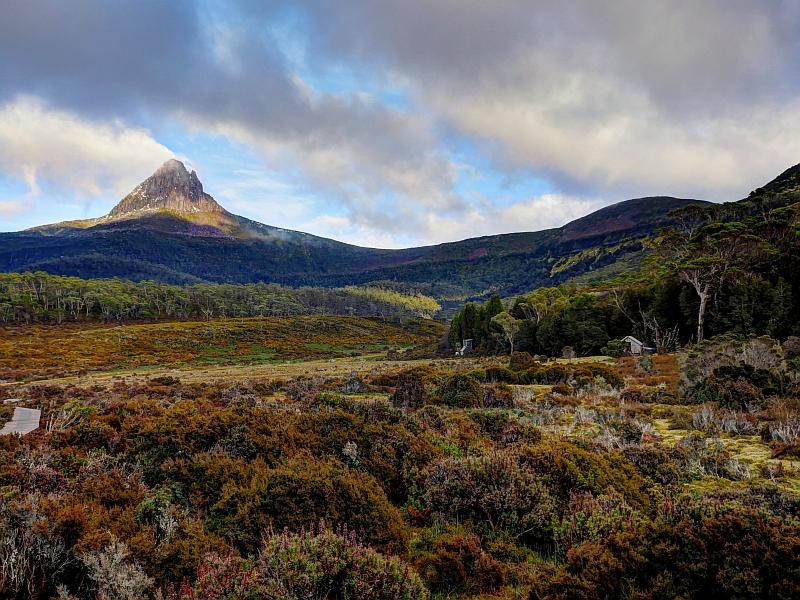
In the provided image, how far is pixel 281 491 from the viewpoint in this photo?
461cm

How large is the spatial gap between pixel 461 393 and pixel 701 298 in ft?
88.6

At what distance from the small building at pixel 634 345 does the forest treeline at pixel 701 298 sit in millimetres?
1437

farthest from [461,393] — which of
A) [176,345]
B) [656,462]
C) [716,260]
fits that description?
[176,345]

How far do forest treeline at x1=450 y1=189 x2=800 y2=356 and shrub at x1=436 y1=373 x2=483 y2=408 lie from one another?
54.4 ft

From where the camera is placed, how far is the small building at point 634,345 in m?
35.0

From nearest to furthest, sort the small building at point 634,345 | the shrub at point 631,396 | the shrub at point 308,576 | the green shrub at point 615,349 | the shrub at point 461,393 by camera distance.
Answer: the shrub at point 308,576 → the shrub at point 631,396 → the shrub at point 461,393 → the green shrub at point 615,349 → the small building at point 634,345

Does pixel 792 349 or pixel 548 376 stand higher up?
pixel 792 349

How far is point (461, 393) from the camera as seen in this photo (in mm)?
14508

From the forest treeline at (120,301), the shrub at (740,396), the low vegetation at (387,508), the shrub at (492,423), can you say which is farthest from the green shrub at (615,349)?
the forest treeline at (120,301)

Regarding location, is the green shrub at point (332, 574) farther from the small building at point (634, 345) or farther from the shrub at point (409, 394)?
the small building at point (634, 345)

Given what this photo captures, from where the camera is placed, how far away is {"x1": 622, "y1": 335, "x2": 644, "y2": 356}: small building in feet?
115

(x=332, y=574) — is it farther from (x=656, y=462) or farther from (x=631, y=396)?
(x=631, y=396)

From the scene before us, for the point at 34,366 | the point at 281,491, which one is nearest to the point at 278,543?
the point at 281,491

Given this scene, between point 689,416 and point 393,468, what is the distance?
851 centimetres
